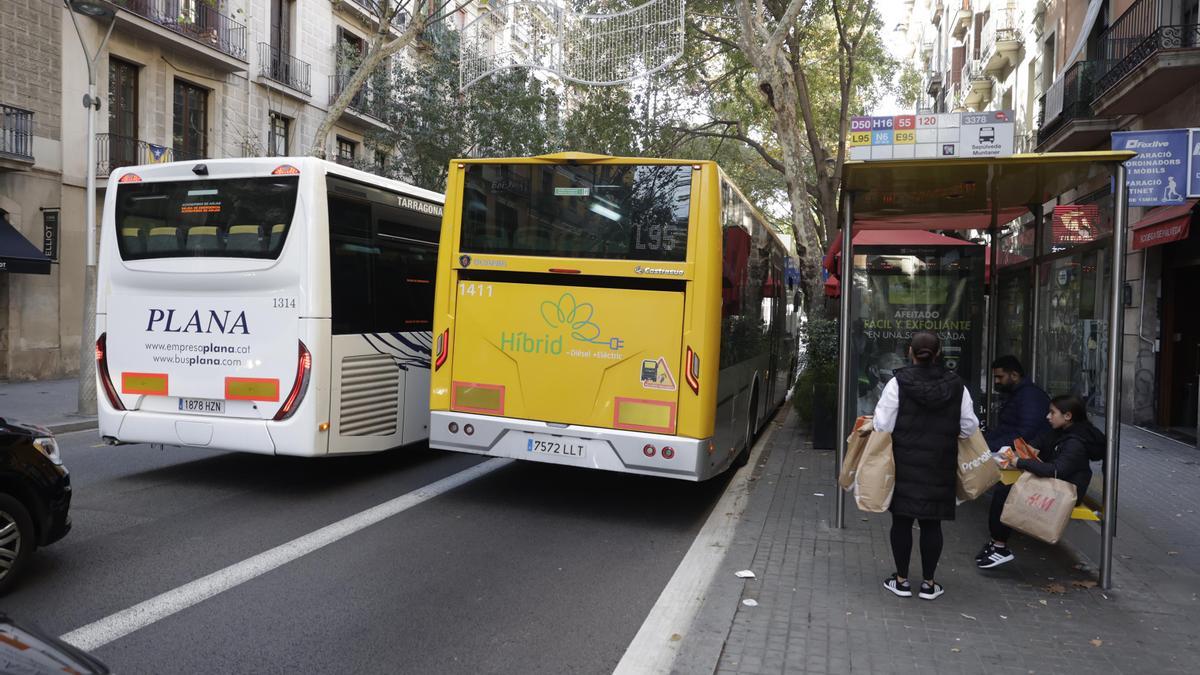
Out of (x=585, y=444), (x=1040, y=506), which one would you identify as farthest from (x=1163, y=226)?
(x=585, y=444)

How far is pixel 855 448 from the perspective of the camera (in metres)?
5.60

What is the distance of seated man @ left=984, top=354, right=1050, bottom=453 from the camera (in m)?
6.36

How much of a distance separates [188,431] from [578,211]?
12.5 ft

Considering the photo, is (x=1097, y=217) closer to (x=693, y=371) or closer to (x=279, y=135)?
(x=693, y=371)

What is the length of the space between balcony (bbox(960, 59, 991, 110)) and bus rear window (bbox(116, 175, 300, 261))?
27419 millimetres

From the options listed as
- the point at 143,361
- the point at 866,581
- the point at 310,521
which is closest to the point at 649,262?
the point at 866,581

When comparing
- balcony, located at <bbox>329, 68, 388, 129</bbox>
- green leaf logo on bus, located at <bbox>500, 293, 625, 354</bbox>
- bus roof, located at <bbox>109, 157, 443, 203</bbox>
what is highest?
balcony, located at <bbox>329, 68, 388, 129</bbox>

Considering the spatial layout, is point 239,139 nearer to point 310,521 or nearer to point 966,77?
point 310,521

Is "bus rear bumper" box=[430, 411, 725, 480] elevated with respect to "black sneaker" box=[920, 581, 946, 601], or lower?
elevated

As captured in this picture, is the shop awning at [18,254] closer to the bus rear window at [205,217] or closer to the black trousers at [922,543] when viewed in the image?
the bus rear window at [205,217]

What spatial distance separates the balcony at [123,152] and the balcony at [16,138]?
1.62 metres

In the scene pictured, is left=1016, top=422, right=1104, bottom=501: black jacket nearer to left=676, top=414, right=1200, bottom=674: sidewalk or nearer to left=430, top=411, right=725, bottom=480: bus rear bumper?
left=676, top=414, right=1200, bottom=674: sidewalk

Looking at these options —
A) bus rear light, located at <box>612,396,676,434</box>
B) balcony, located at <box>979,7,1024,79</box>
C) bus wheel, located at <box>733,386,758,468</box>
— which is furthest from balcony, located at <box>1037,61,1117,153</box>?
bus rear light, located at <box>612,396,676,434</box>

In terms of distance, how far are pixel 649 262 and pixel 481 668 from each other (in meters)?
3.74
